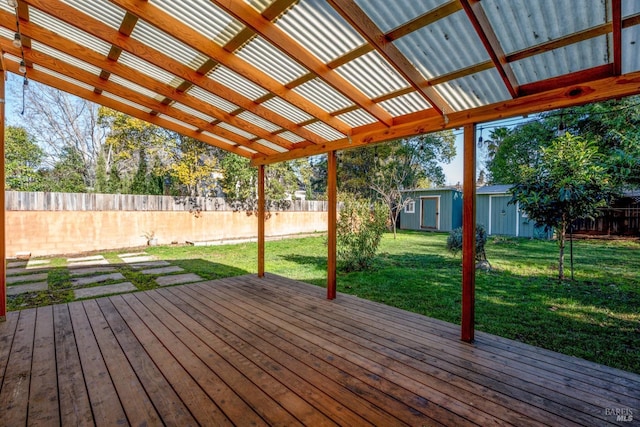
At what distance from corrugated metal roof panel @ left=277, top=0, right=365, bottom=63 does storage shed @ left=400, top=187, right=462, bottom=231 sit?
13.3 m

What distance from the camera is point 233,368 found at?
2320 mm

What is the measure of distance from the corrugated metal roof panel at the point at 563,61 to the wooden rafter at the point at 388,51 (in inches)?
24.0

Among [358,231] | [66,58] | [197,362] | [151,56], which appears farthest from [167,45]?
[358,231]

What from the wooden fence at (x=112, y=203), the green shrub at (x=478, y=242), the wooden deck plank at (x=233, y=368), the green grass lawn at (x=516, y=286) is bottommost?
the green grass lawn at (x=516, y=286)

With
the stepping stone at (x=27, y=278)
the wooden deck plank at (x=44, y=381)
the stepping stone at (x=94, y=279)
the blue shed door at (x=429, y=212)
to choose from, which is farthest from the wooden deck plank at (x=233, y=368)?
the blue shed door at (x=429, y=212)

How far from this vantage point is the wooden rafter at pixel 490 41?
1.79 metres

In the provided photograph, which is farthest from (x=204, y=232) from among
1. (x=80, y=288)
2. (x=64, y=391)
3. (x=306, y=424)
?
(x=306, y=424)

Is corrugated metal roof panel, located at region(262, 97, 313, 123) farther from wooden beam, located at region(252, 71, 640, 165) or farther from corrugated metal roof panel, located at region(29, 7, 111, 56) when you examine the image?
corrugated metal roof panel, located at region(29, 7, 111, 56)

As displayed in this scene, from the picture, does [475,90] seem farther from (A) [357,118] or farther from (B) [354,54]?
(A) [357,118]

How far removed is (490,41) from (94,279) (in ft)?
21.3

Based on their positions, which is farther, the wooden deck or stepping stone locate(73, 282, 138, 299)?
stepping stone locate(73, 282, 138, 299)

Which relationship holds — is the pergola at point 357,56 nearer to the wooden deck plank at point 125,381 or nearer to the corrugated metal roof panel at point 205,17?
the corrugated metal roof panel at point 205,17

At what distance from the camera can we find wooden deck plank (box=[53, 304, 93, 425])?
1.78 meters

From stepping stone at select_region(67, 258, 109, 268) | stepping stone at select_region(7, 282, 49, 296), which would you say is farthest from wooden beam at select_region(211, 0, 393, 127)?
stepping stone at select_region(67, 258, 109, 268)
